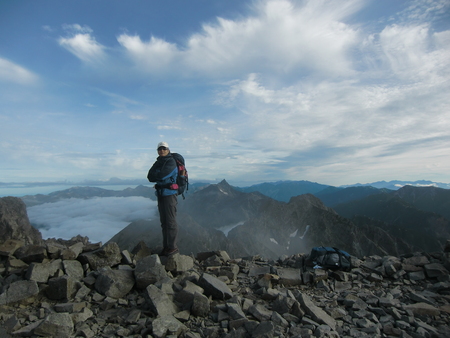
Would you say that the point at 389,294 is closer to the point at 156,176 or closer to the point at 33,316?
the point at 156,176

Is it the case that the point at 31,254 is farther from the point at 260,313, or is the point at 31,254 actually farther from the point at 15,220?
the point at 15,220

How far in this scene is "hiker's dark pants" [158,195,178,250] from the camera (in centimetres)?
1141

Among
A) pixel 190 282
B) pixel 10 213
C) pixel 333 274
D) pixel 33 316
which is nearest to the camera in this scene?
pixel 33 316

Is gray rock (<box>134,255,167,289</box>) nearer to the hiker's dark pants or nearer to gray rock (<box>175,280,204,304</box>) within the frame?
gray rock (<box>175,280,204,304</box>)

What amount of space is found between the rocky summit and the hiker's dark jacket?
284 cm

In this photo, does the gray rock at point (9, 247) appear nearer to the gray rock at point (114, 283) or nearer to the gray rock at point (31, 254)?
the gray rock at point (31, 254)

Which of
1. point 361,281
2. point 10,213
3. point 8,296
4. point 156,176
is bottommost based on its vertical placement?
point 10,213

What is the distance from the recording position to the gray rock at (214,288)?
843 centimetres

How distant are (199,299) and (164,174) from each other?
5333 mm

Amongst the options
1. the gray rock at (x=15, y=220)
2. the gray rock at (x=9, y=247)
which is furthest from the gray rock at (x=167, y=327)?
the gray rock at (x=15, y=220)

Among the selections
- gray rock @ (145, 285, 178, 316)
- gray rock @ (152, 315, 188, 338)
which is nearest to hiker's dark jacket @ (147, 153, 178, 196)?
gray rock @ (145, 285, 178, 316)

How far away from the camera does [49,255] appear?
10586 millimetres

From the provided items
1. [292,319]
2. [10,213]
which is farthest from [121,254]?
[10,213]

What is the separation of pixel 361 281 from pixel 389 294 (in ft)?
5.45
